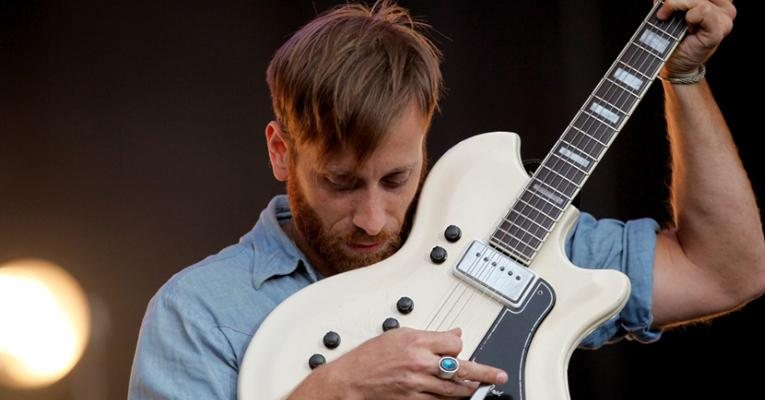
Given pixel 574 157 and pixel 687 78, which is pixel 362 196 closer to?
pixel 574 157

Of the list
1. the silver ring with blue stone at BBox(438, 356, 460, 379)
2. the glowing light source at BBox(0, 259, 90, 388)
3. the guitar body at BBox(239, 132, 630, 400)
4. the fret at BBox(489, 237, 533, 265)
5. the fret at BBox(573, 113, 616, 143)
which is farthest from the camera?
the glowing light source at BBox(0, 259, 90, 388)

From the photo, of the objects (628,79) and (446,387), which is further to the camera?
(628,79)

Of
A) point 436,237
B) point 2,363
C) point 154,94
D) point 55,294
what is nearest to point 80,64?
point 154,94

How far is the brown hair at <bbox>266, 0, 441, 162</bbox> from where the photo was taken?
2.12 meters

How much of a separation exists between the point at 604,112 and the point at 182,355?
0.87 meters

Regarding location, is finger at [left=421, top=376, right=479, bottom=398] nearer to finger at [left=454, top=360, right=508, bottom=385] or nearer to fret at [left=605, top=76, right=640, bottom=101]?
finger at [left=454, top=360, right=508, bottom=385]

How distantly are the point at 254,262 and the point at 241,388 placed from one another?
31 centimetres

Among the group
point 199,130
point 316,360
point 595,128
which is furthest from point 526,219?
point 199,130

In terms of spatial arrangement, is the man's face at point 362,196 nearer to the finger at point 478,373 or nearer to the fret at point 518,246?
the fret at point 518,246

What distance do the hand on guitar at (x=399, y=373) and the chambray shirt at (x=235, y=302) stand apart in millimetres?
204

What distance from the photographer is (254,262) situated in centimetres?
221

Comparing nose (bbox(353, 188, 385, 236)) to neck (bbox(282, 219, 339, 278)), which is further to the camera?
neck (bbox(282, 219, 339, 278))

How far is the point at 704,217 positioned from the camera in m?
2.23

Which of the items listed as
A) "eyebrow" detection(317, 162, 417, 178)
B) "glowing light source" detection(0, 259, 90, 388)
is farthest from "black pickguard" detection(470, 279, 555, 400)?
"glowing light source" detection(0, 259, 90, 388)
